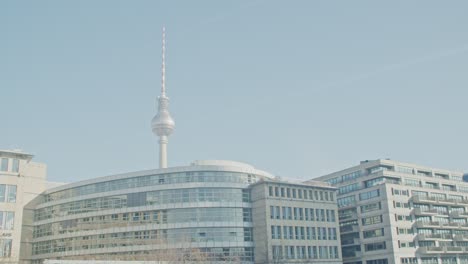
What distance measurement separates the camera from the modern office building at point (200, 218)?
8769 cm

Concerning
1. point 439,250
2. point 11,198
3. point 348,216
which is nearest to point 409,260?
point 439,250

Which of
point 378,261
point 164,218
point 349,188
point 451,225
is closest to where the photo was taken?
point 164,218

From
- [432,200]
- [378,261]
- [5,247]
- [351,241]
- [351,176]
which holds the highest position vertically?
[351,176]

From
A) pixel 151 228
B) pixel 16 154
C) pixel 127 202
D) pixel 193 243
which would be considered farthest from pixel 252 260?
Result: pixel 16 154

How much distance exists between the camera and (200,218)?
289 feet

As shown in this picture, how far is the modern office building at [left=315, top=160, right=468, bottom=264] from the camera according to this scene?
106812 millimetres

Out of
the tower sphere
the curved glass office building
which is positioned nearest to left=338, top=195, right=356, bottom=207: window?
the curved glass office building

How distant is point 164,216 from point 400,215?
167 ft

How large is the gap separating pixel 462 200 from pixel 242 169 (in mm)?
59633

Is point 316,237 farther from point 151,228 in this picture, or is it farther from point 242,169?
point 151,228

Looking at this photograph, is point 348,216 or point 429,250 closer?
point 429,250

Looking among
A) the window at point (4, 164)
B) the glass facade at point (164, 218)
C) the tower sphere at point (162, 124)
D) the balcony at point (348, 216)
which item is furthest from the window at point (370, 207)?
the window at point (4, 164)

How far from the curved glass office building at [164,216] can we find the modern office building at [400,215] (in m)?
27.2

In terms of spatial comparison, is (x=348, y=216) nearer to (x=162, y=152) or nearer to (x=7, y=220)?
(x=162, y=152)
